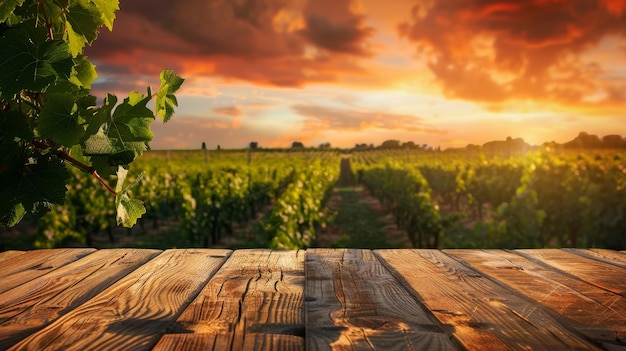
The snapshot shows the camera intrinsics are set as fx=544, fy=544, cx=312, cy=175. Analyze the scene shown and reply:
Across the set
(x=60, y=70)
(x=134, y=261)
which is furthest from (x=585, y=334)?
(x=134, y=261)

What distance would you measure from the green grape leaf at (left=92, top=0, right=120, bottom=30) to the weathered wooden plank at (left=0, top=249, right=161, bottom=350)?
0.82m

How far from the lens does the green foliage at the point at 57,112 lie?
1231 mm

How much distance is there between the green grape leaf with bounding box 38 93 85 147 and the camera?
123 cm

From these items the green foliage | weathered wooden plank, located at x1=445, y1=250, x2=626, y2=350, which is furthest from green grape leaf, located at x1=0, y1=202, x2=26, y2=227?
weathered wooden plank, located at x1=445, y1=250, x2=626, y2=350

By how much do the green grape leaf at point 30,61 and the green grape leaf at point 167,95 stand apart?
0.23 m

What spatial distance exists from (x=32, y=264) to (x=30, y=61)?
3.97 feet

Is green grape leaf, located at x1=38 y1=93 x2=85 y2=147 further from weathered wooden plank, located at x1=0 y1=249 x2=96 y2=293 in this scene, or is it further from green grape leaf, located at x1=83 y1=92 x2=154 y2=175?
weathered wooden plank, located at x1=0 y1=249 x2=96 y2=293

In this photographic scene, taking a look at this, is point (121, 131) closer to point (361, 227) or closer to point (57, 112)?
point (57, 112)

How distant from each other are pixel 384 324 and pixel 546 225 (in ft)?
29.8

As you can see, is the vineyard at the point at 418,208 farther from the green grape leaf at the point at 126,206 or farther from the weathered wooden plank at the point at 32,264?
the green grape leaf at the point at 126,206

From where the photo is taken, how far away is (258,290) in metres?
1.71

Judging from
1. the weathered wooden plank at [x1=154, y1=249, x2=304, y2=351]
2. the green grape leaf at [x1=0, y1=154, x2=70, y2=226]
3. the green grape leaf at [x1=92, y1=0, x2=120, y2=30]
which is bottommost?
the weathered wooden plank at [x1=154, y1=249, x2=304, y2=351]

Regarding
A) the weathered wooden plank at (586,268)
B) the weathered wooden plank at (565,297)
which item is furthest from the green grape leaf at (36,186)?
the weathered wooden plank at (586,268)

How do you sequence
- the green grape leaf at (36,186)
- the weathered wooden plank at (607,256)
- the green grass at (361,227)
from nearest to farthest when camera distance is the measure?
the green grape leaf at (36,186) → the weathered wooden plank at (607,256) → the green grass at (361,227)
